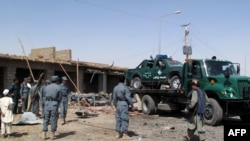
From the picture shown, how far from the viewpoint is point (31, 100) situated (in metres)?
15.0

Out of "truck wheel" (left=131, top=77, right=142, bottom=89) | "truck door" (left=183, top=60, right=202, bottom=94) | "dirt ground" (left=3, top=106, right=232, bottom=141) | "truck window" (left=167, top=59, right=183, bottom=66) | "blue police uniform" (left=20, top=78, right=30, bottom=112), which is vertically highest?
"truck window" (left=167, top=59, right=183, bottom=66)

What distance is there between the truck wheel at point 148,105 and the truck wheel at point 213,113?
417 centimetres

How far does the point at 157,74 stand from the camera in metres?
16.8

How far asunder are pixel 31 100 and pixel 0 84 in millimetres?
9604

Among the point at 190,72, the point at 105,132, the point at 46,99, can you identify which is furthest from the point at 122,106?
the point at 190,72

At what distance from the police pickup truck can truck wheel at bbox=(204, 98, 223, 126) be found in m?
2.71

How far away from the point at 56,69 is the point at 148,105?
28.5 feet

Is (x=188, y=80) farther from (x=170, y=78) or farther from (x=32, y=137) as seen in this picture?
(x=32, y=137)

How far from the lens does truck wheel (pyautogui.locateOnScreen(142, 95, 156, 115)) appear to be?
16750 mm

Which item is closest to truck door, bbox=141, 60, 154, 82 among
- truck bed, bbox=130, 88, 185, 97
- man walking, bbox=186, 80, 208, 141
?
truck bed, bbox=130, 88, 185, 97

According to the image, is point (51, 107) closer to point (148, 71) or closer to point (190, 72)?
point (190, 72)

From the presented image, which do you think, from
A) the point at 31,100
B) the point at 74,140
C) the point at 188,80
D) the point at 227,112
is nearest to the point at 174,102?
the point at 188,80

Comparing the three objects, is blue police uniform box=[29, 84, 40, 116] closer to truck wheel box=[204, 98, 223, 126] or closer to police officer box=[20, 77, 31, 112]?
police officer box=[20, 77, 31, 112]

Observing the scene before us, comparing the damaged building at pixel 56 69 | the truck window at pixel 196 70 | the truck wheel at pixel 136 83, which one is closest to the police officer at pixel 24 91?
the damaged building at pixel 56 69
